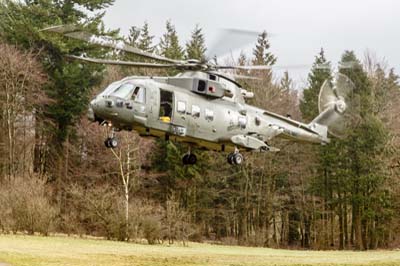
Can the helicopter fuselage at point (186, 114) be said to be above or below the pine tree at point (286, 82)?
below

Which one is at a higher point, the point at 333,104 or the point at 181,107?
the point at 333,104

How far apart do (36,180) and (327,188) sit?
19.3 metres

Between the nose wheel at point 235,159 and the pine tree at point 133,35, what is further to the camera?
the pine tree at point 133,35

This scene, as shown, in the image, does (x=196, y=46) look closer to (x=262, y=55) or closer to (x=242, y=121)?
(x=262, y=55)

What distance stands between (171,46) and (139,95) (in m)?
37.2

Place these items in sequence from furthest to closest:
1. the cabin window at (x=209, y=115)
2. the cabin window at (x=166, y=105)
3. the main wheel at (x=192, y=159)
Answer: the main wheel at (x=192, y=159) < the cabin window at (x=209, y=115) < the cabin window at (x=166, y=105)

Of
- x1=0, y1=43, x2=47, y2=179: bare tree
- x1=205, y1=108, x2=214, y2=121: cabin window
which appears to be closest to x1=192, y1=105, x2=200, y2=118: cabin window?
x1=205, y1=108, x2=214, y2=121: cabin window

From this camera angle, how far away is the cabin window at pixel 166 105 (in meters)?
17.7

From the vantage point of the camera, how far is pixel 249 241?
1651 inches

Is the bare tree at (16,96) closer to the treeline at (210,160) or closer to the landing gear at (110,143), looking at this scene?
the treeline at (210,160)

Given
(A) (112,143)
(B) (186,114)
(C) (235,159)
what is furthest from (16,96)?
(A) (112,143)

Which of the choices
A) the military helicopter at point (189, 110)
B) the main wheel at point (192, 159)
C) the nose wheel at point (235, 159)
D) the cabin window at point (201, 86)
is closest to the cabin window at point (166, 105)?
the military helicopter at point (189, 110)

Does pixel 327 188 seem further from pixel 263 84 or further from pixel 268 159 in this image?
pixel 263 84

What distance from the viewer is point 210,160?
4300cm
